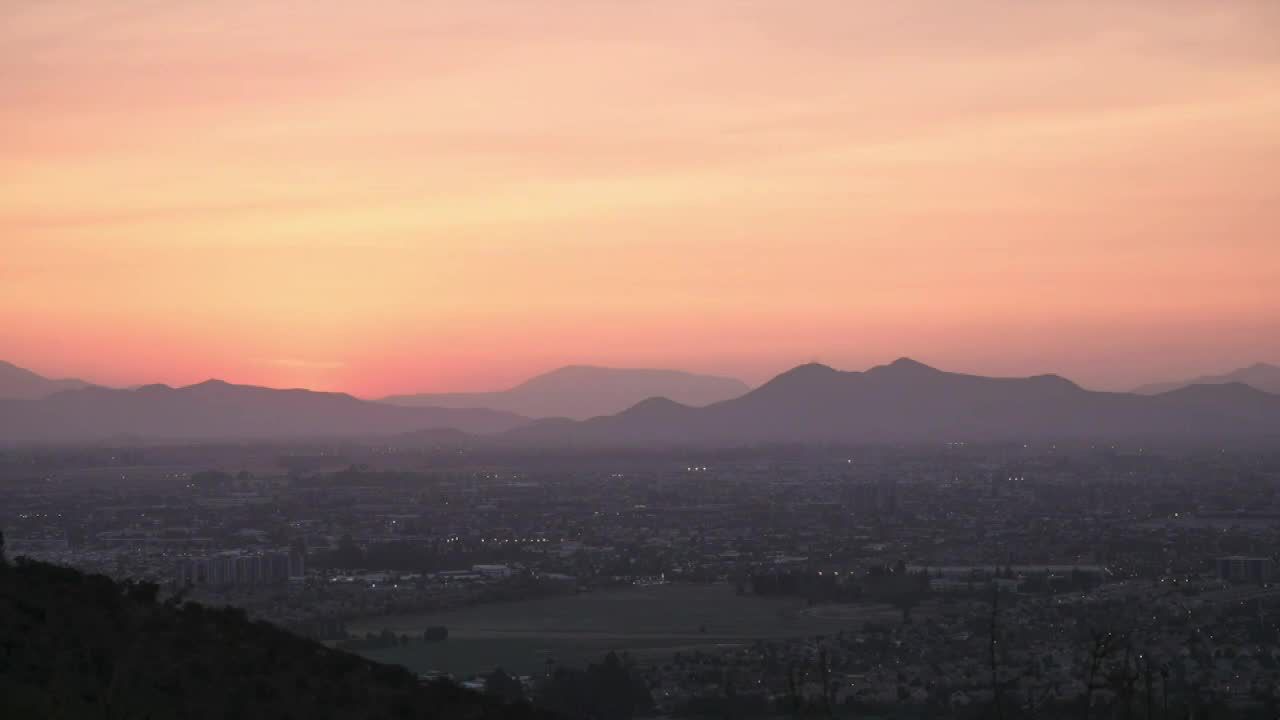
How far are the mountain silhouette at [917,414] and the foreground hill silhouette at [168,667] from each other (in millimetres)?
106403

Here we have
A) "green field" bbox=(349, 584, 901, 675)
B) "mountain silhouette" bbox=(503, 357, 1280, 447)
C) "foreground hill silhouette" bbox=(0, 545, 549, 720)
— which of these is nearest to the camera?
"foreground hill silhouette" bbox=(0, 545, 549, 720)

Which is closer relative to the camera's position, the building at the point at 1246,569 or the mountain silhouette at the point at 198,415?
the building at the point at 1246,569

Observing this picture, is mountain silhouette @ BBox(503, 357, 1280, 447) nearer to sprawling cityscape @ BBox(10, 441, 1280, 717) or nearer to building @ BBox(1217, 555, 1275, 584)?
sprawling cityscape @ BBox(10, 441, 1280, 717)

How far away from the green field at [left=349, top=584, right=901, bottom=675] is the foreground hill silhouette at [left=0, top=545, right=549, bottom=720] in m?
6.96

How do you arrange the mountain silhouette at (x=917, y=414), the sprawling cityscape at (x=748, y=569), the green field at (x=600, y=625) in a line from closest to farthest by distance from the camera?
the sprawling cityscape at (x=748, y=569), the green field at (x=600, y=625), the mountain silhouette at (x=917, y=414)

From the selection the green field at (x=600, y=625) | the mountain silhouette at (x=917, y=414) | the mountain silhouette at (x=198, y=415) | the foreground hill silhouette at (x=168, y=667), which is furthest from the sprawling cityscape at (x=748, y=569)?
the mountain silhouette at (x=198, y=415)

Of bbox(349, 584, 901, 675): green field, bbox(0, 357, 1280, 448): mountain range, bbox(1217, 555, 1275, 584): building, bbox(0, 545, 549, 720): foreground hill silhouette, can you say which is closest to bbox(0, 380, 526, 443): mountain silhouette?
bbox(0, 357, 1280, 448): mountain range

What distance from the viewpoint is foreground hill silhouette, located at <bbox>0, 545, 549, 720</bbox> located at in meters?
10.9

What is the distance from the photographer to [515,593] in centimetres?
3375

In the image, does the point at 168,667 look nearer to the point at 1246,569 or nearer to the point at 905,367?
the point at 1246,569

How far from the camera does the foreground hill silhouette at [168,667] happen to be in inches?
430

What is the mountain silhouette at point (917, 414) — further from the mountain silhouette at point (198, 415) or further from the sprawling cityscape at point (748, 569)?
the sprawling cityscape at point (748, 569)

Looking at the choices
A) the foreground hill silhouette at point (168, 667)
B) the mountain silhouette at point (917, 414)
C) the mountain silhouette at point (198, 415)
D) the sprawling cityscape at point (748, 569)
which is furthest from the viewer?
the mountain silhouette at point (198, 415)

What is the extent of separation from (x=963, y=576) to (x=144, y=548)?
20.2 metres
